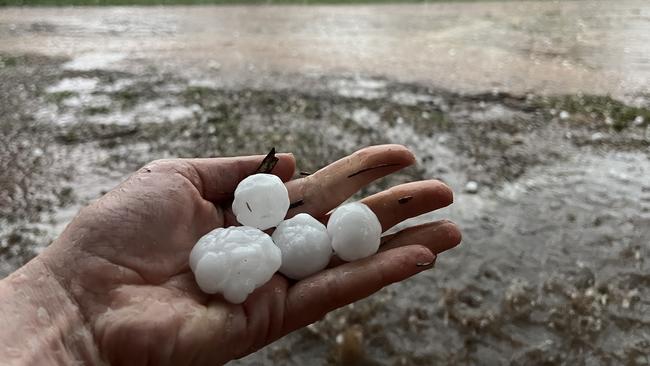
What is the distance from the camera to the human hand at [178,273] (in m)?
1.10

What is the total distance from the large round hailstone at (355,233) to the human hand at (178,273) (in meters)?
0.03

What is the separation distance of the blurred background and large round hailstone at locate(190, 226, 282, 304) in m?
0.63

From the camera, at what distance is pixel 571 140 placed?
2.85m

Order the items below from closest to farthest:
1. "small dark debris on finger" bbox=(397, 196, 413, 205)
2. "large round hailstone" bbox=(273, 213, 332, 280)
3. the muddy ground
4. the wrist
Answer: the wrist < "large round hailstone" bbox=(273, 213, 332, 280) < "small dark debris on finger" bbox=(397, 196, 413, 205) < the muddy ground

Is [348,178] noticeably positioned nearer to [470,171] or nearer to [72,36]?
[470,171]


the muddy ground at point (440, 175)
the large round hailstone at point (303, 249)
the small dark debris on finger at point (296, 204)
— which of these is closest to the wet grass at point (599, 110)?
the muddy ground at point (440, 175)

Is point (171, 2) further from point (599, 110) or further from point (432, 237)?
point (432, 237)

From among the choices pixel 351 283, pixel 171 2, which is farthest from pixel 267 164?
pixel 171 2

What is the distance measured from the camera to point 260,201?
1.33 meters

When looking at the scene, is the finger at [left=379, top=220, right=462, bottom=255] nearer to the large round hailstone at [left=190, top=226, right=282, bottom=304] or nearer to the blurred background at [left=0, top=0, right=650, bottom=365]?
the large round hailstone at [left=190, top=226, right=282, bottom=304]

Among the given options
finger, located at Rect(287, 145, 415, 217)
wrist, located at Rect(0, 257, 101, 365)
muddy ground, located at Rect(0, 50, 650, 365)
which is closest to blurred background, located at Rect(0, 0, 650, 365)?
muddy ground, located at Rect(0, 50, 650, 365)

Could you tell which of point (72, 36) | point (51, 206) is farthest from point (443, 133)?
point (72, 36)

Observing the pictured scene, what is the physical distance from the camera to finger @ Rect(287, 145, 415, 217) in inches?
55.4

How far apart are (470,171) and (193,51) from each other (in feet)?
7.78
